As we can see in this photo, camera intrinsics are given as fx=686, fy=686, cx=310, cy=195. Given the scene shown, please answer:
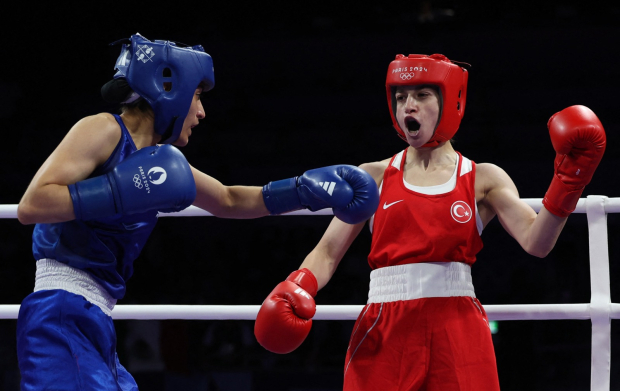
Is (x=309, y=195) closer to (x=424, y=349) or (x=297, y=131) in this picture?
(x=424, y=349)

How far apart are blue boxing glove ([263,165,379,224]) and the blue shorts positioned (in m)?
0.51

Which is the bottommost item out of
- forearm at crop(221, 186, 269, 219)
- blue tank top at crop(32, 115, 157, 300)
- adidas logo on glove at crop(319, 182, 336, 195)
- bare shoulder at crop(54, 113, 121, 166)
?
blue tank top at crop(32, 115, 157, 300)

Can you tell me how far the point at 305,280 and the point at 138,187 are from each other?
602 millimetres

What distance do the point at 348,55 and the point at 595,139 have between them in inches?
193

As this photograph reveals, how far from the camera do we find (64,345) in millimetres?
1496

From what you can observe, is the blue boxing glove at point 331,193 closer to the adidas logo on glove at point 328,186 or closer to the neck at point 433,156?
the adidas logo on glove at point 328,186

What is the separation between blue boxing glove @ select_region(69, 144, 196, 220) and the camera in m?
1.46

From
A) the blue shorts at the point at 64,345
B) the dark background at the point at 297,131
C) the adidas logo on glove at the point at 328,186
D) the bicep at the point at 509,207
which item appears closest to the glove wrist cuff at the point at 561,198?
the bicep at the point at 509,207

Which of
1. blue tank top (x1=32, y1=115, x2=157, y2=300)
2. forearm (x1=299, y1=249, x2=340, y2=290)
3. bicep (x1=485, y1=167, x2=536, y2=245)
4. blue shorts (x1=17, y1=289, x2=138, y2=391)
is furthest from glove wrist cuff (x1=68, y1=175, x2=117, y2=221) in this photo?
bicep (x1=485, y1=167, x2=536, y2=245)

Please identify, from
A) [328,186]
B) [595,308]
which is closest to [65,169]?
[328,186]

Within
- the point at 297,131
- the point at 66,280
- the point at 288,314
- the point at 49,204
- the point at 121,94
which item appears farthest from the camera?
the point at 297,131

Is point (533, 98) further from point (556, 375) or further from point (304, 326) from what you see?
point (304, 326)

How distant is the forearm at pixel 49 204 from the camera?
4.76 ft

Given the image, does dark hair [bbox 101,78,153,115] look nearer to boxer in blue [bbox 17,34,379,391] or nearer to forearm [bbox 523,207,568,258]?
boxer in blue [bbox 17,34,379,391]
